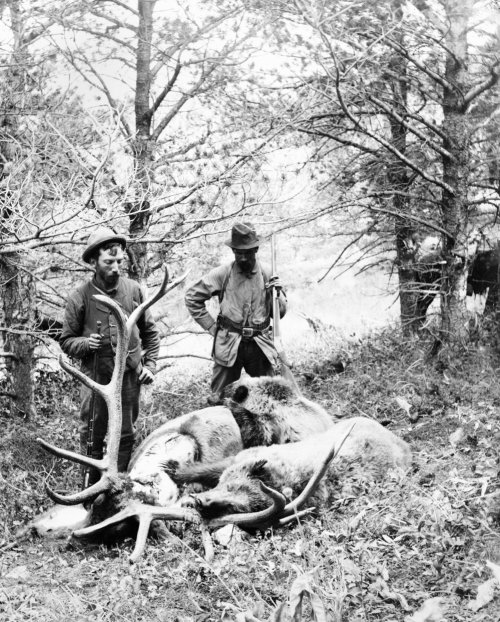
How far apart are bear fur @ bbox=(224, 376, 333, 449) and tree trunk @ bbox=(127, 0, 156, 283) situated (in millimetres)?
2372

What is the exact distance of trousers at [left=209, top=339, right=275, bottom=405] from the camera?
8.23 m

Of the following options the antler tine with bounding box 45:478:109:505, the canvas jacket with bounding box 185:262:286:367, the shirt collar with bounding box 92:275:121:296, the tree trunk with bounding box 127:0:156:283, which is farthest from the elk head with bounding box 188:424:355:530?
the tree trunk with bounding box 127:0:156:283

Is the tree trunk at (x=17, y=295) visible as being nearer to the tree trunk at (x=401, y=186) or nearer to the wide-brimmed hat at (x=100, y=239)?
the wide-brimmed hat at (x=100, y=239)

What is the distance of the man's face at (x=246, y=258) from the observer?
8.06 m

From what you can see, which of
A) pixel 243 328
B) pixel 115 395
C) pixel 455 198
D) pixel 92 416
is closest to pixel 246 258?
pixel 243 328

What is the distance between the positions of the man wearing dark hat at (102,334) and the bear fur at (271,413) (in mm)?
845

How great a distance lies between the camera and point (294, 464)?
6.14 meters

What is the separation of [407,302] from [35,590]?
8.63 meters

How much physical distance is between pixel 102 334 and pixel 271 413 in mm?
1622

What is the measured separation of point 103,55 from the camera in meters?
10.2

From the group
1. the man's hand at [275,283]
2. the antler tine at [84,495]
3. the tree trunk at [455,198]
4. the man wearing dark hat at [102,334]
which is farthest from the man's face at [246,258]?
the tree trunk at [455,198]

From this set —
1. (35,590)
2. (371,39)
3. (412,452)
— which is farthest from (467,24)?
(35,590)

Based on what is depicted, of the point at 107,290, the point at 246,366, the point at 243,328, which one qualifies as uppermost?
the point at 107,290

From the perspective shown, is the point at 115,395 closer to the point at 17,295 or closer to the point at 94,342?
the point at 94,342
